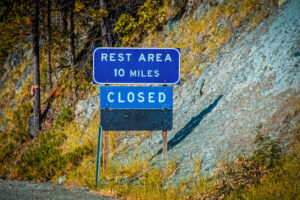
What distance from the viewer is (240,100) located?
8.69 metres

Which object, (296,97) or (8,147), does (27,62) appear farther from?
(296,97)

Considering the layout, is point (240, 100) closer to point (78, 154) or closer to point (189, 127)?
point (189, 127)

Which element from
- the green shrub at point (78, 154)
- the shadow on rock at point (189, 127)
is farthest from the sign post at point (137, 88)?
the green shrub at point (78, 154)

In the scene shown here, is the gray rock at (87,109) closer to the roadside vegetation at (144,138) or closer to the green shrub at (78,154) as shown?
the roadside vegetation at (144,138)

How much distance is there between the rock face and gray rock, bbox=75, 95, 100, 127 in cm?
416

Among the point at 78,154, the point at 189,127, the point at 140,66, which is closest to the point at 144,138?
the point at 189,127

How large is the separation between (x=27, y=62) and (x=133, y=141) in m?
15.9

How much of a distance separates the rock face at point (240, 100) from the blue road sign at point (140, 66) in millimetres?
1515

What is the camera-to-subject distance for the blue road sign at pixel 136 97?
30.5 ft

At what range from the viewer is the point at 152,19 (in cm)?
1586

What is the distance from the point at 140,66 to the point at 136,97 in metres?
0.84

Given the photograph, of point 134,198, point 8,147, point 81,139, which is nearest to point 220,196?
point 134,198

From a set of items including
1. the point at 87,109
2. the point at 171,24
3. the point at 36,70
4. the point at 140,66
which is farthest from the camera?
the point at 171,24

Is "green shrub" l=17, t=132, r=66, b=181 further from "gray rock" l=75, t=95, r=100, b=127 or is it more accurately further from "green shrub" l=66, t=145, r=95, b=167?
"gray rock" l=75, t=95, r=100, b=127
